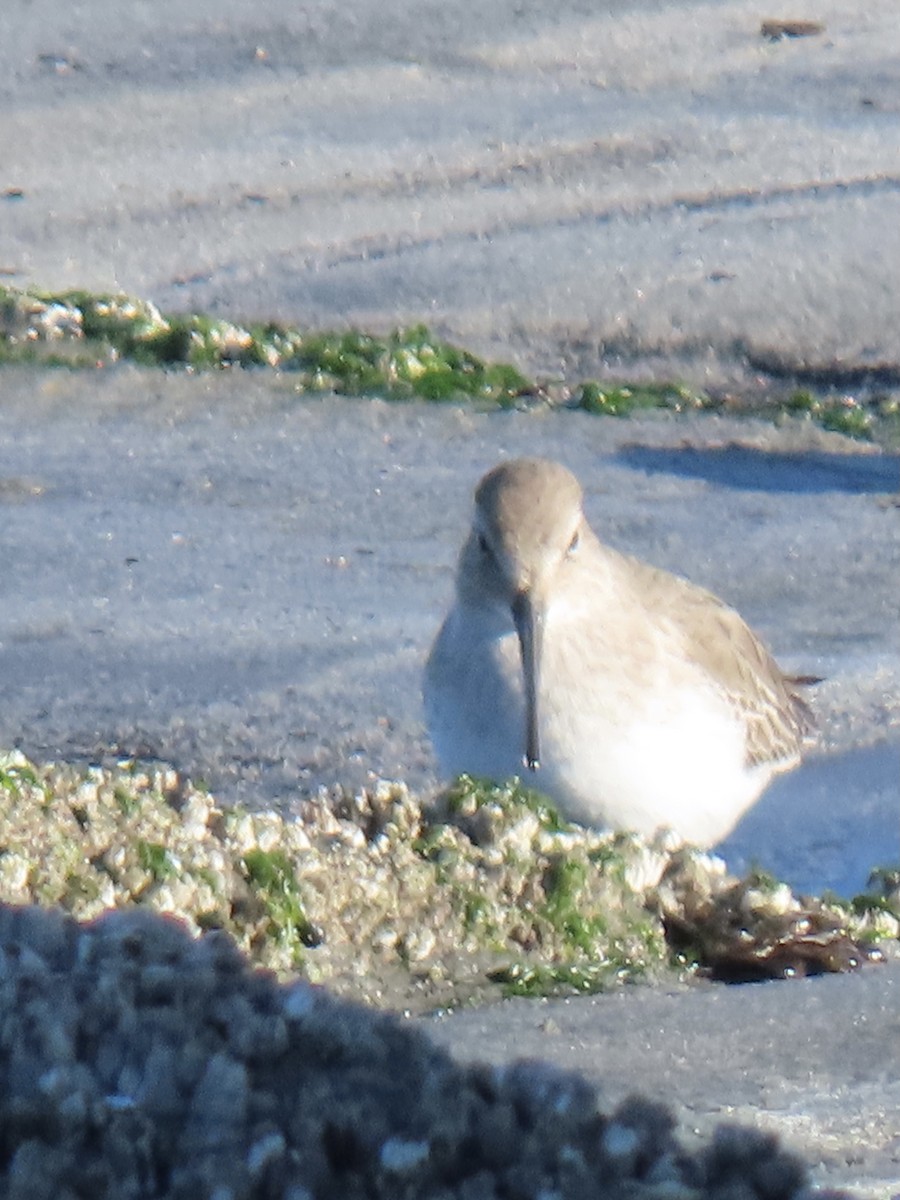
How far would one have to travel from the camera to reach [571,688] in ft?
18.0

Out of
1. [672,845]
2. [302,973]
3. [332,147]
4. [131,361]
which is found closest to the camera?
[302,973]

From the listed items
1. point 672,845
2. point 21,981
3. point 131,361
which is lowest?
point 131,361

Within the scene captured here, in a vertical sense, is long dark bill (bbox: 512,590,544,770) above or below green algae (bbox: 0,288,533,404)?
above

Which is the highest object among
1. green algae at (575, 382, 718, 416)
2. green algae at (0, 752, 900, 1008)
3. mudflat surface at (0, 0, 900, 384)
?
green algae at (0, 752, 900, 1008)

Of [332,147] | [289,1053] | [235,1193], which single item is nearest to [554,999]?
[289,1053]

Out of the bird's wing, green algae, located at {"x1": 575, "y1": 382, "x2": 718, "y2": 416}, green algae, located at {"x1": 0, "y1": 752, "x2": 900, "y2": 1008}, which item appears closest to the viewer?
green algae, located at {"x1": 0, "y1": 752, "x2": 900, "y2": 1008}

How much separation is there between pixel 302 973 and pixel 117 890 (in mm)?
401

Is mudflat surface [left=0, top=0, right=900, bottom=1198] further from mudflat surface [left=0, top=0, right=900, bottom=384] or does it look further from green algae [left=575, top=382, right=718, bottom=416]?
green algae [left=575, top=382, right=718, bottom=416]

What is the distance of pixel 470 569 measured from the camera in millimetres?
5672

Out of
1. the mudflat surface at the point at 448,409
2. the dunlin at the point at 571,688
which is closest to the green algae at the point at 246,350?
the mudflat surface at the point at 448,409

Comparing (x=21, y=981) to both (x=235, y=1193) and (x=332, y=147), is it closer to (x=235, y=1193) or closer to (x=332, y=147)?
(x=235, y=1193)

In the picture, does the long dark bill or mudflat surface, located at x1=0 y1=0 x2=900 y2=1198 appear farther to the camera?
mudflat surface, located at x1=0 y1=0 x2=900 y2=1198

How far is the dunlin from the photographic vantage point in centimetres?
535

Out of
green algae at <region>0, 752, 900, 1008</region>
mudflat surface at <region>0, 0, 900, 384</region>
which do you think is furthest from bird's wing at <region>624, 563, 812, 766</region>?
mudflat surface at <region>0, 0, 900, 384</region>
